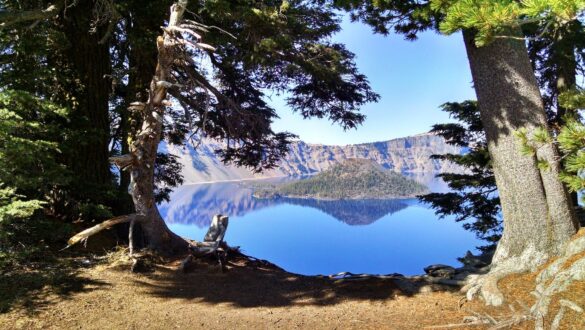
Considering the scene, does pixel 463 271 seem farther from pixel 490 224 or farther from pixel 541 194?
pixel 490 224

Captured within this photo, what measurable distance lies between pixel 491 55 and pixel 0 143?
6963mm

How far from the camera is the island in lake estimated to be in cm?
17100

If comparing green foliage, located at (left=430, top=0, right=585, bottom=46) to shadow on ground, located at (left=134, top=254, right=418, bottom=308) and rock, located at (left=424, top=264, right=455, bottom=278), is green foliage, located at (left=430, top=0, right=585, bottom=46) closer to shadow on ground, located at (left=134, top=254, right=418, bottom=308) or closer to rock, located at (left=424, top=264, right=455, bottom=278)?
shadow on ground, located at (left=134, top=254, right=418, bottom=308)

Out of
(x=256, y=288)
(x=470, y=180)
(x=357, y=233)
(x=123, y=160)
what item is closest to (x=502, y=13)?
(x=256, y=288)

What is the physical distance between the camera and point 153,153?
702 centimetres

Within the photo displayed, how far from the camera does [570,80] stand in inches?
400

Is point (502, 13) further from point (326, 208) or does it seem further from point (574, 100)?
point (326, 208)

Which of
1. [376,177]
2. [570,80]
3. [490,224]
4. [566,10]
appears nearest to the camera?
[566,10]

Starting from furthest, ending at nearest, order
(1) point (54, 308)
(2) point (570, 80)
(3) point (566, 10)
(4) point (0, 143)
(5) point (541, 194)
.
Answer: (2) point (570, 80) < (5) point (541, 194) < (4) point (0, 143) < (1) point (54, 308) < (3) point (566, 10)

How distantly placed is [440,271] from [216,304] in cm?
386

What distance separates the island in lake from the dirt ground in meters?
160

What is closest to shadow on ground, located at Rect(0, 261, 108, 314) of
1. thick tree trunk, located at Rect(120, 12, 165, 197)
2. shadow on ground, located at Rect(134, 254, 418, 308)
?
shadow on ground, located at Rect(134, 254, 418, 308)

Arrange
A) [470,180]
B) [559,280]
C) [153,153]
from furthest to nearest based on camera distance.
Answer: [470,180] → [153,153] → [559,280]

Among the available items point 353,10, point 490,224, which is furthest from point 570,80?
point 353,10
